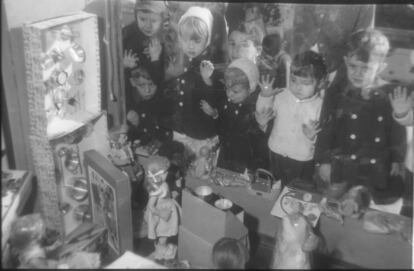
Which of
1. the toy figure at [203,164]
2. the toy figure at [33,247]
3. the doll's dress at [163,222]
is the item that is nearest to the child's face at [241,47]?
the toy figure at [203,164]

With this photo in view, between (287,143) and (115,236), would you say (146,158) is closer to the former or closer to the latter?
(115,236)

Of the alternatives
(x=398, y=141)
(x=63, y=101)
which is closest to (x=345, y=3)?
(x=398, y=141)

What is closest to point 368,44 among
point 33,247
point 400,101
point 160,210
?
point 400,101

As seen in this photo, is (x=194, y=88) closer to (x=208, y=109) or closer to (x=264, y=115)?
(x=208, y=109)

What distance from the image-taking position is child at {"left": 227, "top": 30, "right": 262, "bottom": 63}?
54.7 inches

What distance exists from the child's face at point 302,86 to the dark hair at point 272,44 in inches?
3.4

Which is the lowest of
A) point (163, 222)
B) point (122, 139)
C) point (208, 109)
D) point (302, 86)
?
point (163, 222)

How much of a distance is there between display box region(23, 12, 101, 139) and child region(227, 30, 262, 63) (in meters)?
0.42

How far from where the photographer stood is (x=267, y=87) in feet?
4.69

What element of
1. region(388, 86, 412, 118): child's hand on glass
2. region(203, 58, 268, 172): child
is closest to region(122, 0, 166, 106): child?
region(203, 58, 268, 172): child

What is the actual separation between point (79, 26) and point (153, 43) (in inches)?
9.0

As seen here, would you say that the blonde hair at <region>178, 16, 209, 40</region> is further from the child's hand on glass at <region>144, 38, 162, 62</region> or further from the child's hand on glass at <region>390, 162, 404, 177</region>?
the child's hand on glass at <region>390, 162, 404, 177</region>

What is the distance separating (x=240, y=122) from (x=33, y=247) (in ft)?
2.31

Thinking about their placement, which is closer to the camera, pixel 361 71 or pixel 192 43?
pixel 361 71
